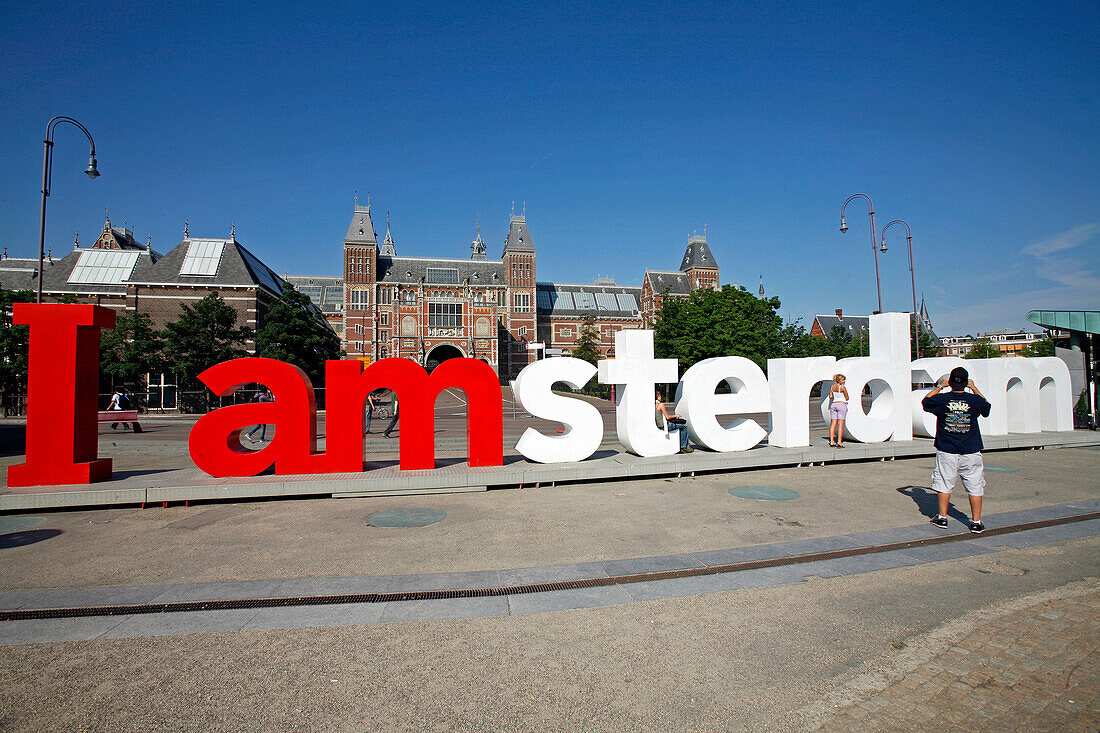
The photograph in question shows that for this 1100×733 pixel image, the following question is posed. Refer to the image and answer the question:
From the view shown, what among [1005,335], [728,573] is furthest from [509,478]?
[1005,335]

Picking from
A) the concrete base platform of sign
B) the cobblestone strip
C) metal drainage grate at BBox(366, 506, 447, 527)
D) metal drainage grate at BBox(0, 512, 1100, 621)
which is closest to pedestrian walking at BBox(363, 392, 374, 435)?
the concrete base platform of sign

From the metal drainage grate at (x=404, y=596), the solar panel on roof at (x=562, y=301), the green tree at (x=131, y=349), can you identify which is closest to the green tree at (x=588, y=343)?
the solar panel on roof at (x=562, y=301)

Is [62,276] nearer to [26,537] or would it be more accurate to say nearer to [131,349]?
[131,349]

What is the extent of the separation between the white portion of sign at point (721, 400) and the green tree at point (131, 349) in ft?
115

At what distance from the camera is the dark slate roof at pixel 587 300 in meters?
82.2

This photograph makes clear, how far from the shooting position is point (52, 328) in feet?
30.8

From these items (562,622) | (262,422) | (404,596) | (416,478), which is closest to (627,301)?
(416,478)

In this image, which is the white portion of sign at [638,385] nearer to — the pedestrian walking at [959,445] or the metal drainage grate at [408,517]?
the metal drainage grate at [408,517]

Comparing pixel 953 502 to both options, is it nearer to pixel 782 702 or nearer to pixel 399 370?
pixel 782 702

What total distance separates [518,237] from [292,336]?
42.9m

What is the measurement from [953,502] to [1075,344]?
15.5 metres

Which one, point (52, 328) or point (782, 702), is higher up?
point (52, 328)

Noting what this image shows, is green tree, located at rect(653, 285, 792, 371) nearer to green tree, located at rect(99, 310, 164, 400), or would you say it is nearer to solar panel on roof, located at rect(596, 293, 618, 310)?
solar panel on roof, located at rect(596, 293, 618, 310)

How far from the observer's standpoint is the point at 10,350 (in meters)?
32.4
